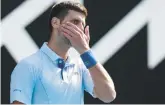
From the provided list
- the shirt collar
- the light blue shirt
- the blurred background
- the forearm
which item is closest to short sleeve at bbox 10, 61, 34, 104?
the light blue shirt

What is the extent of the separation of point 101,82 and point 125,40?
191cm

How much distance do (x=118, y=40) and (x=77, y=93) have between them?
188cm

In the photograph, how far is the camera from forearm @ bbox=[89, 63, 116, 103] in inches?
77.5

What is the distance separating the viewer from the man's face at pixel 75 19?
2057 millimetres

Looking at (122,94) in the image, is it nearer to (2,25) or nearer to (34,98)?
(2,25)

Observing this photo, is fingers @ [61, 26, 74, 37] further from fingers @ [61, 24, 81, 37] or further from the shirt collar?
the shirt collar

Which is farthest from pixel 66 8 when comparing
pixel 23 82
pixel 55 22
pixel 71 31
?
pixel 23 82

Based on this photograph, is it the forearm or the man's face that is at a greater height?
the man's face

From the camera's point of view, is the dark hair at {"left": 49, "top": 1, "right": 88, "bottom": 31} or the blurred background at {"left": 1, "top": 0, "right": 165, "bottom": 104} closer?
the dark hair at {"left": 49, "top": 1, "right": 88, "bottom": 31}

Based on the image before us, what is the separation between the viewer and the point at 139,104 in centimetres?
392

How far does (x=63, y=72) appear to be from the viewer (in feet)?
6.71

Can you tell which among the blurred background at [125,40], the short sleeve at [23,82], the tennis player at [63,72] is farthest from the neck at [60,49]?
the blurred background at [125,40]

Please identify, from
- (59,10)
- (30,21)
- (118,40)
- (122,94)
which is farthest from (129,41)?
(59,10)

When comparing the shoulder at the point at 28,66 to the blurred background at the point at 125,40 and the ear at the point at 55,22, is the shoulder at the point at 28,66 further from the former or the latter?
the blurred background at the point at 125,40
